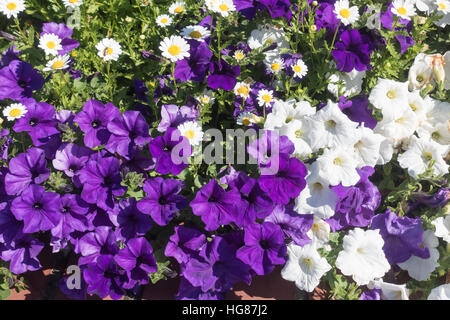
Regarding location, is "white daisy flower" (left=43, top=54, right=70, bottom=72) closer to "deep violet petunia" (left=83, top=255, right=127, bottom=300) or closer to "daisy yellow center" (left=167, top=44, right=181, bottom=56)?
"daisy yellow center" (left=167, top=44, right=181, bottom=56)

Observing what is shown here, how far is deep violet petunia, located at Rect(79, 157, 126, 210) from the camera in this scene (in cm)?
207

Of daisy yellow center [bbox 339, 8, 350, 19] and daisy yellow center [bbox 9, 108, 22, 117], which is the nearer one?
daisy yellow center [bbox 9, 108, 22, 117]

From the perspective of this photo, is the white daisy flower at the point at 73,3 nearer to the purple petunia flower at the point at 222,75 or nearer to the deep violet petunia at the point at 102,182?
the purple petunia flower at the point at 222,75

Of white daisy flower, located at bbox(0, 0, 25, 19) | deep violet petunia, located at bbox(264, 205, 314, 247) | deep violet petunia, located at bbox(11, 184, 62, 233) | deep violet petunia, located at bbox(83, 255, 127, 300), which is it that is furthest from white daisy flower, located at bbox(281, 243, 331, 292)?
white daisy flower, located at bbox(0, 0, 25, 19)

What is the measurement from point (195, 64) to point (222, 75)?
0.15 metres

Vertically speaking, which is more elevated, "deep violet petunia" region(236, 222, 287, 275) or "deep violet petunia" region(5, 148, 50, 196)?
"deep violet petunia" region(5, 148, 50, 196)

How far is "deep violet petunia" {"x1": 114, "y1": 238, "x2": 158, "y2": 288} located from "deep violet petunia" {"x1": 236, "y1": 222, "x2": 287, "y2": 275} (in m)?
0.40

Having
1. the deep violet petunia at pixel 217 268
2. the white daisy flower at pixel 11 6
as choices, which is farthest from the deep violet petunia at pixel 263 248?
the white daisy flower at pixel 11 6

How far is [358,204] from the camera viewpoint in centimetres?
216

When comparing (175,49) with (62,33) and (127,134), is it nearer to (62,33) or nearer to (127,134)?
(127,134)

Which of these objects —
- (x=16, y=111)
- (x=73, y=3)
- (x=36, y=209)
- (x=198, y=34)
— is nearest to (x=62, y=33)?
(x=73, y=3)
